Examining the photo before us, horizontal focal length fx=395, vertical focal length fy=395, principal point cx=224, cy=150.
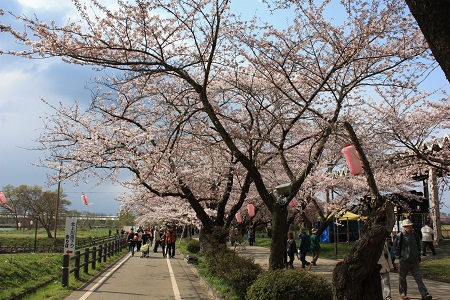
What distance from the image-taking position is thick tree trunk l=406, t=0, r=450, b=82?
Answer: 10.8ft

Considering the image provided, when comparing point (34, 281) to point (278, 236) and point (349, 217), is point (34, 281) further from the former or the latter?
point (349, 217)

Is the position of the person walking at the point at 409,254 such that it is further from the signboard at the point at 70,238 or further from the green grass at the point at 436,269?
the signboard at the point at 70,238

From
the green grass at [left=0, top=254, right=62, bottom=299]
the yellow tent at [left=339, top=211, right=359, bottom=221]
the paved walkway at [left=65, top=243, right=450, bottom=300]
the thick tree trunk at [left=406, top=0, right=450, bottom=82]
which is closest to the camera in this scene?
the thick tree trunk at [left=406, top=0, right=450, bottom=82]

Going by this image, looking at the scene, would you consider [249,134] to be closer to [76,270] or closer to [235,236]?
[235,236]

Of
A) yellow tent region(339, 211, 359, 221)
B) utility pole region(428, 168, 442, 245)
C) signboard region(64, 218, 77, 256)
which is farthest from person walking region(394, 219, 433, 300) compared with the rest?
yellow tent region(339, 211, 359, 221)

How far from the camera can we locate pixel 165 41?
897 centimetres

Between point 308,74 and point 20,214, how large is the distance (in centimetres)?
6976

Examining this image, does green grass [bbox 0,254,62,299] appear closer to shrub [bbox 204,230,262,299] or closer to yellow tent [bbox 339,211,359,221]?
shrub [bbox 204,230,262,299]

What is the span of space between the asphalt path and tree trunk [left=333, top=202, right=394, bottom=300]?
553 cm

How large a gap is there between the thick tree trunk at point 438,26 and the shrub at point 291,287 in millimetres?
4281

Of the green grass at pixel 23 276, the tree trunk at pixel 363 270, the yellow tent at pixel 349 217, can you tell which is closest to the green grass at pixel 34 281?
the green grass at pixel 23 276

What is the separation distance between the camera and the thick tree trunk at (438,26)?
129 inches

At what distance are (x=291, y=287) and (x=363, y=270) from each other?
1684mm

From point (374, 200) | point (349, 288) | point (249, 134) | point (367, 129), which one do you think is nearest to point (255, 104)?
point (249, 134)
